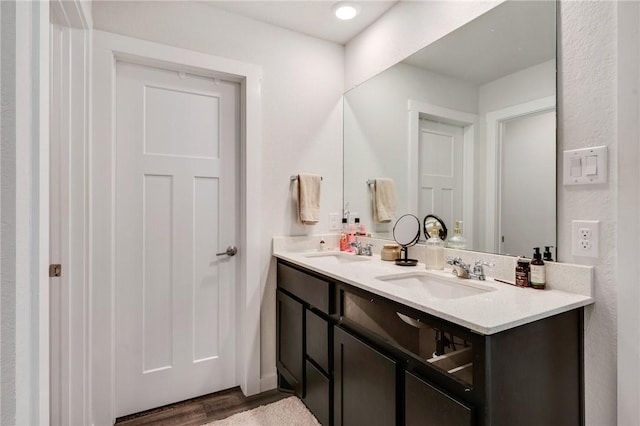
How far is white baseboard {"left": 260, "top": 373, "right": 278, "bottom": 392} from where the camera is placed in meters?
2.14

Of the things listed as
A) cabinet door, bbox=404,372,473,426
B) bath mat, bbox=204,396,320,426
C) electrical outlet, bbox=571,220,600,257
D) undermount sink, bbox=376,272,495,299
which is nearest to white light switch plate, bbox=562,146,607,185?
electrical outlet, bbox=571,220,600,257

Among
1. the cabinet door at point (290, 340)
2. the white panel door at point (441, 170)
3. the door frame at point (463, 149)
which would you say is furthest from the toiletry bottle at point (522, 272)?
the cabinet door at point (290, 340)

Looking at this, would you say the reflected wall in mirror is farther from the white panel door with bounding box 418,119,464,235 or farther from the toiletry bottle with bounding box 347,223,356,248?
the toiletry bottle with bounding box 347,223,356,248

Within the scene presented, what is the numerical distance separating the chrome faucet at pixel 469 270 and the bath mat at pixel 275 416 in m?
1.12

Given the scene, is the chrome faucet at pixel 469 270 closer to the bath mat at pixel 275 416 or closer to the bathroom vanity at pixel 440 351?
the bathroom vanity at pixel 440 351

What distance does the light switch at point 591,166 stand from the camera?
44.1 inches

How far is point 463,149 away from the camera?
5.31 ft

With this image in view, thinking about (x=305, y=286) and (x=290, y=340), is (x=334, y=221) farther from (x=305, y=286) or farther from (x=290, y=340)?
(x=290, y=340)

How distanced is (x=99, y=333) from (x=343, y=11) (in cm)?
232

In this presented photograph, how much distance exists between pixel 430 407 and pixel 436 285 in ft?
2.01

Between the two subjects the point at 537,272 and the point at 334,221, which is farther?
the point at 334,221

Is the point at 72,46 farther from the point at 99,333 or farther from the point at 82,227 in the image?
the point at 99,333

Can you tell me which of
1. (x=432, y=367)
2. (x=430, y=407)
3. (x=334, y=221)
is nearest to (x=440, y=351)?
(x=432, y=367)

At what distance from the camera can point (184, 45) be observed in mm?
1924
